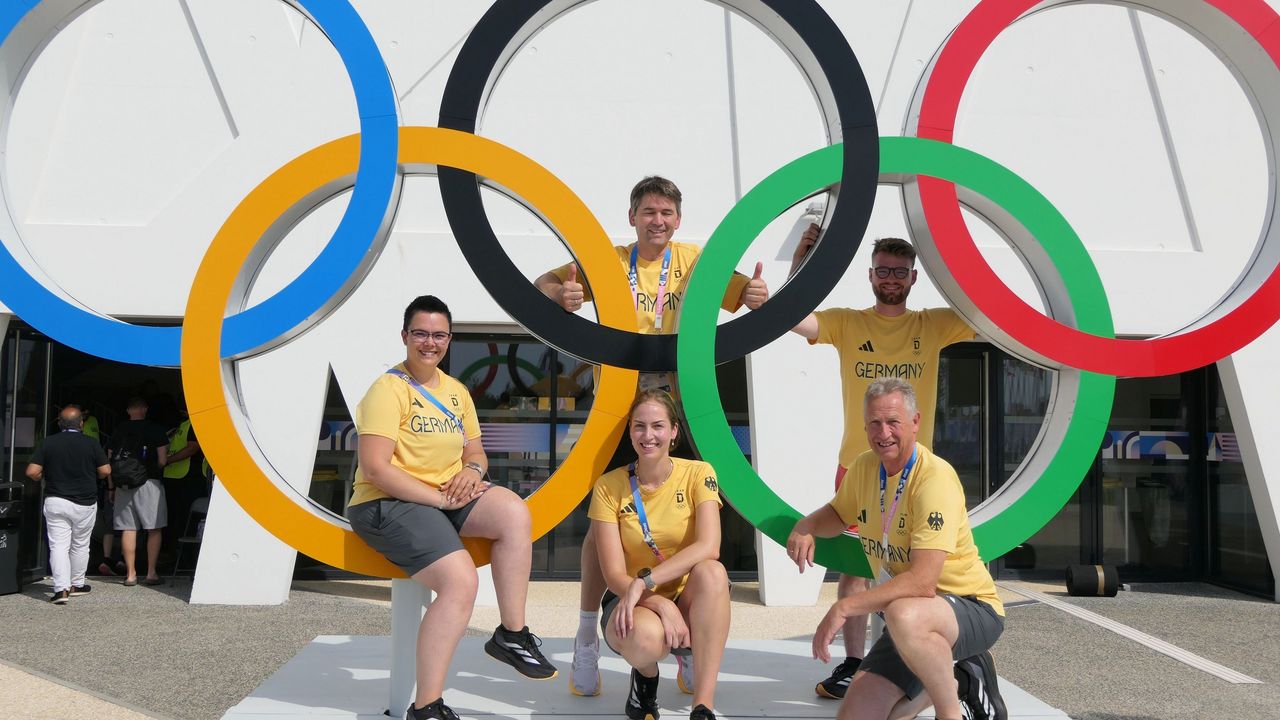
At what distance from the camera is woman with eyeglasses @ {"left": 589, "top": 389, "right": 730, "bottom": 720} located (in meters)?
3.65

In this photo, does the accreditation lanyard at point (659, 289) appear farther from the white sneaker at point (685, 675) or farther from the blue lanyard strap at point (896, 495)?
the white sneaker at point (685, 675)

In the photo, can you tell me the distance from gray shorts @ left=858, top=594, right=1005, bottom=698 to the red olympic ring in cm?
119

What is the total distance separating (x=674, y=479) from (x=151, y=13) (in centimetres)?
750

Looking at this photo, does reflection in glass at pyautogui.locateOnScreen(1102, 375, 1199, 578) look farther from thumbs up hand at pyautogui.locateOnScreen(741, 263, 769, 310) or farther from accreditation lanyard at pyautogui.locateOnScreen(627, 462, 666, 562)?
accreditation lanyard at pyautogui.locateOnScreen(627, 462, 666, 562)

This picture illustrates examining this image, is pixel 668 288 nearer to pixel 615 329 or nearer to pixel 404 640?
pixel 615 329

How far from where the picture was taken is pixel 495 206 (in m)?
8.77

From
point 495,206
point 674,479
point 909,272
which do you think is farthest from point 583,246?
point 495,206

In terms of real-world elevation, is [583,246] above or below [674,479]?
above

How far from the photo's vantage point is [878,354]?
164 inches

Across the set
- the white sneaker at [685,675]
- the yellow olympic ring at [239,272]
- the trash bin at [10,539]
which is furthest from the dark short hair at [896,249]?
the trash bin at [10,539]

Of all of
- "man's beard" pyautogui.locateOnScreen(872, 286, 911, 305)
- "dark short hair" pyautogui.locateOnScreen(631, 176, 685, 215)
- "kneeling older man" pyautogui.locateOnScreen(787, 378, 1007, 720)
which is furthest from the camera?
"man's beard" pyautogui.locateOnScreen(872, 286, 911, 305)

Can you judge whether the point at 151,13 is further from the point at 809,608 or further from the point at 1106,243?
the point at 1106,243

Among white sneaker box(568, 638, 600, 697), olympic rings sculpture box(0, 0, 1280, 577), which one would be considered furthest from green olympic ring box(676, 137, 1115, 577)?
white sneaker box(568, 638, 600, 697)

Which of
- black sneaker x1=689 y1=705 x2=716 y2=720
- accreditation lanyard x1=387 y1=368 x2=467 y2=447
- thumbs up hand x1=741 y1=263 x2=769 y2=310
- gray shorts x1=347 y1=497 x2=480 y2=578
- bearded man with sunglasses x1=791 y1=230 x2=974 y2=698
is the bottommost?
black sneaker x1=689 y1=705 x2=716 y2=720
